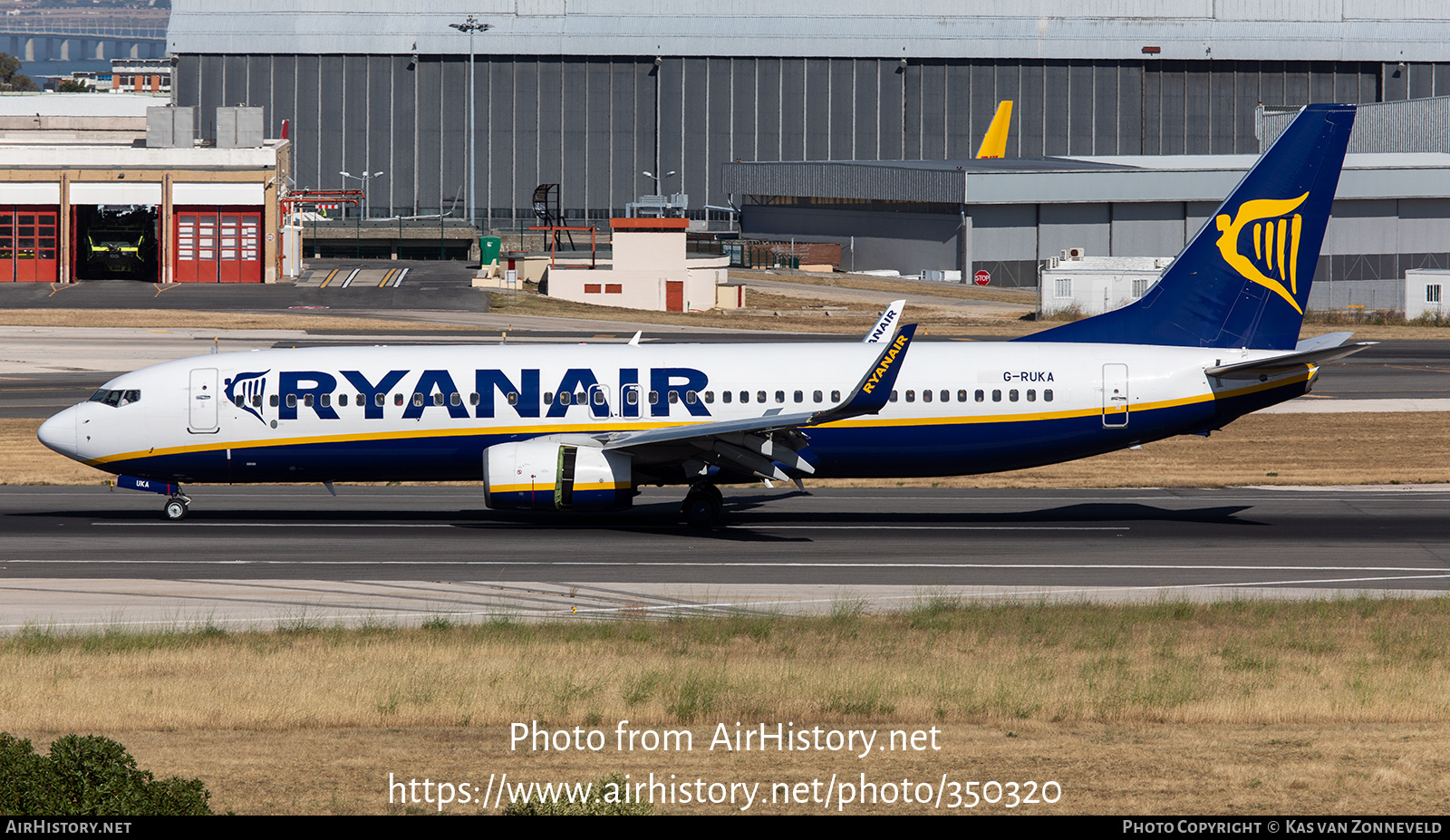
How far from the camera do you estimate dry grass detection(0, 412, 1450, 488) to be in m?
40.9

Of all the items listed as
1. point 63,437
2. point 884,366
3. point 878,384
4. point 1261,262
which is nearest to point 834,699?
point 878,384

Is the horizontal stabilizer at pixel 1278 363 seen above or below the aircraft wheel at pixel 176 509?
above

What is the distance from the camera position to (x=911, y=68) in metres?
137

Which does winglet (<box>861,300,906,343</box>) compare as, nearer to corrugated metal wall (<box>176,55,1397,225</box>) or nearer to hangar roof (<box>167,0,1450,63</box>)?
corrugated metal wall (<box>176,55,1397,225</box>)

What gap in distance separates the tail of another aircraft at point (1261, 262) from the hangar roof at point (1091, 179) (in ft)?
240

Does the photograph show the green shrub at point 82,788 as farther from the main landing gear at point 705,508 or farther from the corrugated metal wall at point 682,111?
the corrugated metal wall at point 682,111

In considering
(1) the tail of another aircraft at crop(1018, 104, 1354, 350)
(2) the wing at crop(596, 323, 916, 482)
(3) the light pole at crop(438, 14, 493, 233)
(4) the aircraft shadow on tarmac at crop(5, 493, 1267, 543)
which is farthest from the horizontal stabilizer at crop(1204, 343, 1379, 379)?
(3) the light pole at crop(438, 14, 493, 233)

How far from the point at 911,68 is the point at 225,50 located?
64991mm

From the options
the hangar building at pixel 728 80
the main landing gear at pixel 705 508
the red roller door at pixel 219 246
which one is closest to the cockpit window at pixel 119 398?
the main landing gear at pixel 705 508

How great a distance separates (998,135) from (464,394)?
103854 millimetres

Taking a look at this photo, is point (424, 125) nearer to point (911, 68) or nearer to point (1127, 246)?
point (911, 68)

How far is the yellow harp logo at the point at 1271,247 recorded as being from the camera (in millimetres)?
33625

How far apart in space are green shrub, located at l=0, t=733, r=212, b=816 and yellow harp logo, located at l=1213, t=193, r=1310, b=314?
1146 inches

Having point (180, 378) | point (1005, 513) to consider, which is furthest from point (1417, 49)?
point (180, 378)
